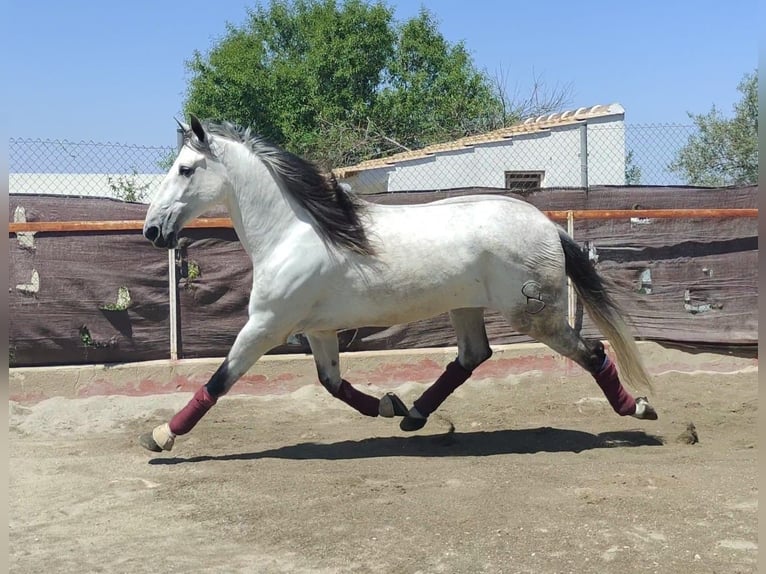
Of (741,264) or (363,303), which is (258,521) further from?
(741,264)

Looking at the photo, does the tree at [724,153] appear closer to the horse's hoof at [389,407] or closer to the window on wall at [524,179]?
the window on wall at [524,179]

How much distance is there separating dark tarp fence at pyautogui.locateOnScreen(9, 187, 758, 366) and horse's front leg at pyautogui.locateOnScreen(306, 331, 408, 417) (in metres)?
1.69

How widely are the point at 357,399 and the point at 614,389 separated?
1.62 meters

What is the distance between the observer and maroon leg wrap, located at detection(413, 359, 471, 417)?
553cm

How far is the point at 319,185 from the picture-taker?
5.16 meters

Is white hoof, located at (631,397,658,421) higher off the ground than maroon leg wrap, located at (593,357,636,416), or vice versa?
maroon leg wrap, located at (593,357,636,416)

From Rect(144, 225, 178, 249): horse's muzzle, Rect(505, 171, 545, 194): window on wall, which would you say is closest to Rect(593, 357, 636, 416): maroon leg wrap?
Rect(144, 225, 178, 249): horse's muzzle

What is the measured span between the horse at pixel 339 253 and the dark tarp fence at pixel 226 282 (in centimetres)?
192

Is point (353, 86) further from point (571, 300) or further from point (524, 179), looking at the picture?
point (571, 300)

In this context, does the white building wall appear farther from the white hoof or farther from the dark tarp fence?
the white hoof

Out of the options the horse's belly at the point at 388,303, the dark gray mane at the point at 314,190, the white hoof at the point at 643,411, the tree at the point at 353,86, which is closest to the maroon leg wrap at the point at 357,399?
the horse's belly at the point at 388,303

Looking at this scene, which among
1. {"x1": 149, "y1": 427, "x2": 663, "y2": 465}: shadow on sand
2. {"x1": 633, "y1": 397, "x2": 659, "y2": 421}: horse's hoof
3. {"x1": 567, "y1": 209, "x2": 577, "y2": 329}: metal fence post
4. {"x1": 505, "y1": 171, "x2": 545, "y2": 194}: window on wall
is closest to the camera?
{"x1": 149, "y1": 427, "x2": 663, "y2": 465}: shadow on sand

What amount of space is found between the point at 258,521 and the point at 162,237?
6.38 ft

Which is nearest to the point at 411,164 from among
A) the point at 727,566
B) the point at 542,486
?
the point at 542,486
